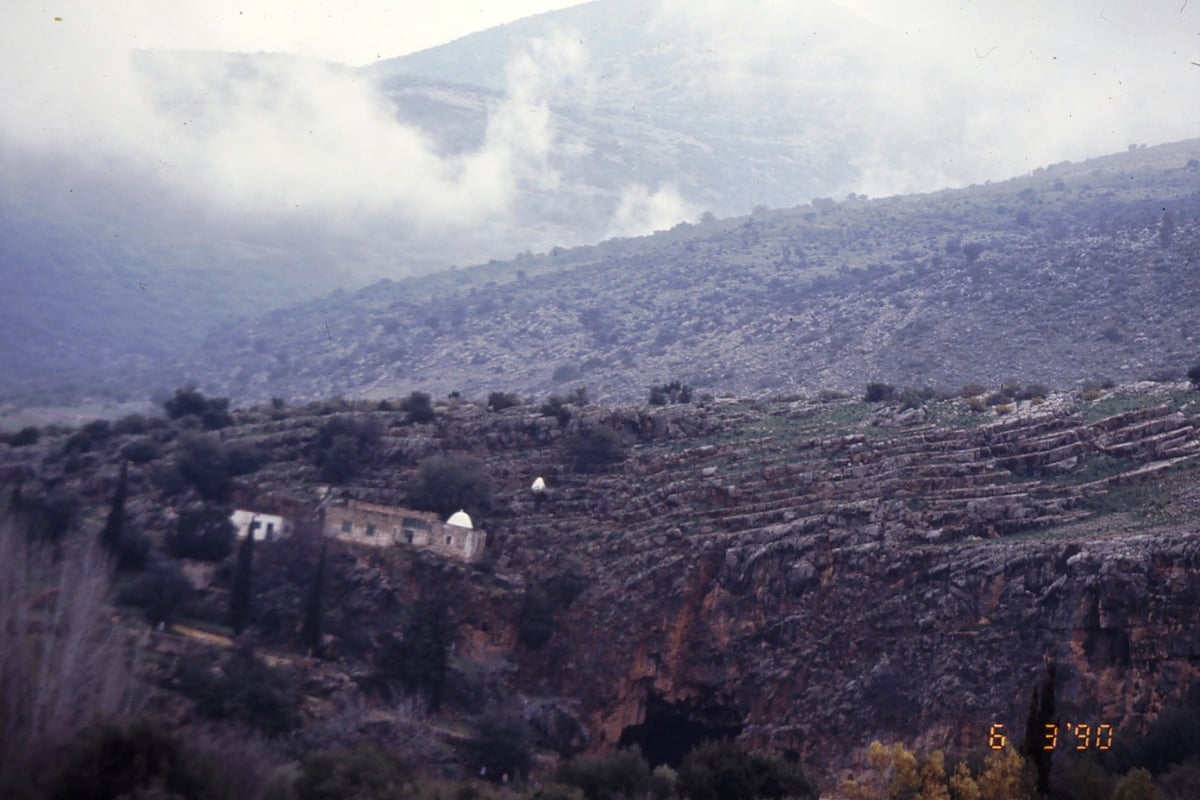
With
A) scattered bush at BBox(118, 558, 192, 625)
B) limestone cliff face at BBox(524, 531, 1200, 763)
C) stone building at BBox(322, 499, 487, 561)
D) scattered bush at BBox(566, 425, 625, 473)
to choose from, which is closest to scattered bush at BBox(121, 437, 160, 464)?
stone building at BBox(322, 499, 487, 561)

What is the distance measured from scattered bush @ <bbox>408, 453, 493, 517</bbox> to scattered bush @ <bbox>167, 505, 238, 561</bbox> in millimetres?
6225

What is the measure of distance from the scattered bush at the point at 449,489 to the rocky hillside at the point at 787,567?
0.60 metres

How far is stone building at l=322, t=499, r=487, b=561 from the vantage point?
4238 centimetres

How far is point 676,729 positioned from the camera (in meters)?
36.2

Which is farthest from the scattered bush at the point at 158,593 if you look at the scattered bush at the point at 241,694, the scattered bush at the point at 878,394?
the scattered bush at the point at 878,394

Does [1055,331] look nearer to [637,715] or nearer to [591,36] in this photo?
[637,715]

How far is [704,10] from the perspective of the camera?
17288 centimetres

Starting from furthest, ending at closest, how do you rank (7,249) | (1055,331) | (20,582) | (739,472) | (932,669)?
(1055,331), (7,249), (739,472), (932,669), (20,582)

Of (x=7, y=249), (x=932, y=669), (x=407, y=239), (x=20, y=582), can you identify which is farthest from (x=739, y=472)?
(x=407, y=239)

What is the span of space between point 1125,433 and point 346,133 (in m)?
92.1

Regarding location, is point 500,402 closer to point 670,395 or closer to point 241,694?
point 670,395

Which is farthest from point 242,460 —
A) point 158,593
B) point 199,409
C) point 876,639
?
point 876,639

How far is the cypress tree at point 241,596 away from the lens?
1441 inches

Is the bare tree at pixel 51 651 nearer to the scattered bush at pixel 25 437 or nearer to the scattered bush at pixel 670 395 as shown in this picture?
the scattered bush at pixel 25 437
